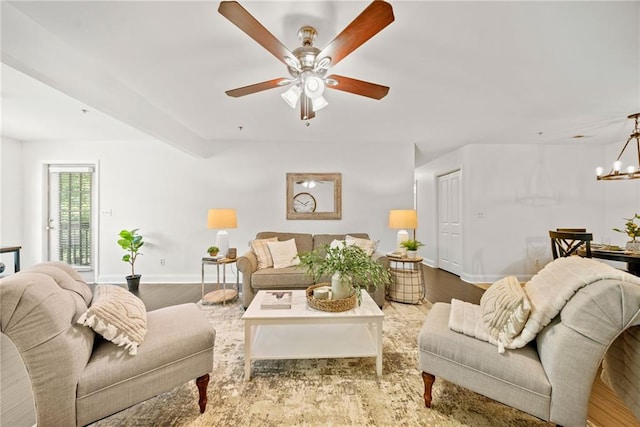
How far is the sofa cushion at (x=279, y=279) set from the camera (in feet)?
10.3

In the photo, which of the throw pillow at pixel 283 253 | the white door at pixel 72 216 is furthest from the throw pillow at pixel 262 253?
the white door at pixel 72 216

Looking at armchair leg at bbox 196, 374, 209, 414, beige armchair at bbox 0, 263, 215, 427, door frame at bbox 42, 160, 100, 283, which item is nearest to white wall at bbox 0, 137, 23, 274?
door frame at bbox 42, 160, 100, 283

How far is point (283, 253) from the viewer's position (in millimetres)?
3510

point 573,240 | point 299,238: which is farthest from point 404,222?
point 573,240

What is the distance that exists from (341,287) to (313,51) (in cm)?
164

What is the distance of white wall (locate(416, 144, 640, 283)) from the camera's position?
4.66m

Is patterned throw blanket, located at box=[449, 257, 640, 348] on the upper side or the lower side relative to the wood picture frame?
lower

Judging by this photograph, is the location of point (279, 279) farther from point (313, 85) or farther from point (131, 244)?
point (131, 244)

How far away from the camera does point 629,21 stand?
167 centimetres

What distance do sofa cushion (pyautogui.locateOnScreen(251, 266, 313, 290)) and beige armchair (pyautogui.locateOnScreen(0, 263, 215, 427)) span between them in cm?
153

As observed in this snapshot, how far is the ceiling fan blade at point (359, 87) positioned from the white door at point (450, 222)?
366 cm

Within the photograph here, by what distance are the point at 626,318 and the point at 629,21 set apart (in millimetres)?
1814

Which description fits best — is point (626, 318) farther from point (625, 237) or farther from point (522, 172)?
point (625, 237)

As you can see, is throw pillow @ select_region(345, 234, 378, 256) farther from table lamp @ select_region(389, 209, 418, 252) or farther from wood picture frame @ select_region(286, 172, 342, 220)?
wood picture frame @ select_region(286, 172, 342, 220)
